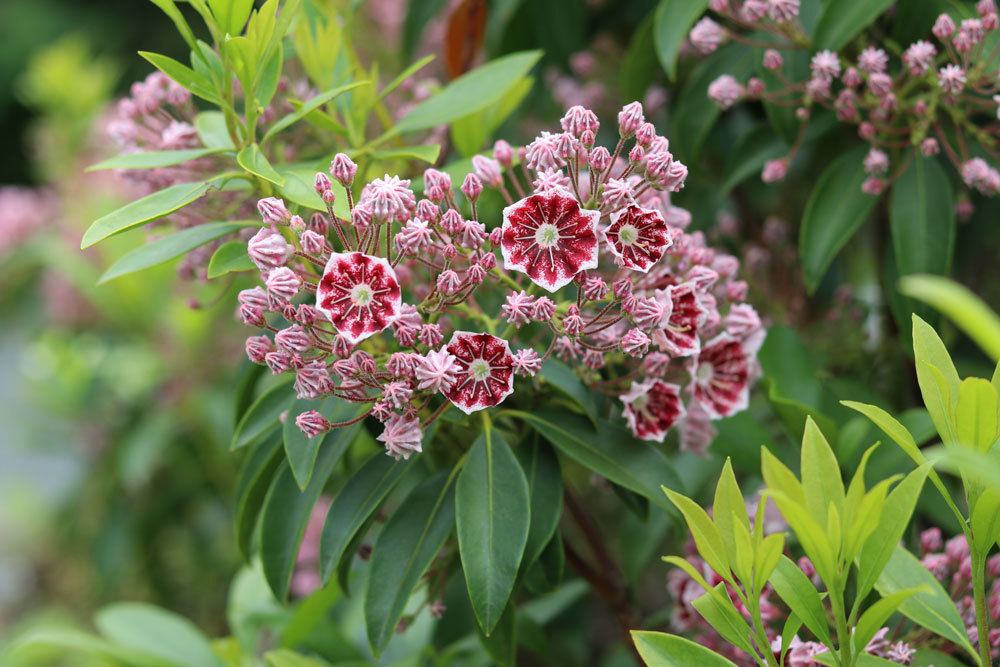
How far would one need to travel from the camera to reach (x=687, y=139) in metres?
1.04

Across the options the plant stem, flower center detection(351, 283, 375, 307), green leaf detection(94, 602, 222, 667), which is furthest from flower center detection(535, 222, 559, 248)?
green leaf detection(94, 602, 222, 667)

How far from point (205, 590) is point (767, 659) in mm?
1409

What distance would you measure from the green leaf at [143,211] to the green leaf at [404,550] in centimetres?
28

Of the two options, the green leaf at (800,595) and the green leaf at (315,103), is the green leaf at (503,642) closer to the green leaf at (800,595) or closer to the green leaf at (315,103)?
the green leaf at (800,595)

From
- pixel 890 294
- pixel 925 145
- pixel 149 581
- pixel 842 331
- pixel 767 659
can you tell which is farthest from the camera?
pixel 149 581

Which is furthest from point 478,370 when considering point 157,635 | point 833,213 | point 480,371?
point 157,635

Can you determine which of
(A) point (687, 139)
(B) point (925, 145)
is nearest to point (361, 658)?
(A) point (687, 139)

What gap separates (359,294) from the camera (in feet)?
2.19

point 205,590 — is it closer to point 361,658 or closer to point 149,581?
point 149,581

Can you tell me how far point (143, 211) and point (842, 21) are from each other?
1.94 feet

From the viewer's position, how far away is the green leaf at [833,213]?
94 centimetres

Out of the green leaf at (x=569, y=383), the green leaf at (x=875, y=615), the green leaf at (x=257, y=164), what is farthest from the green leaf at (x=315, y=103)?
the green leaf at (x=875, y=615)

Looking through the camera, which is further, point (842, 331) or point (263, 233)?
point (842, 331)

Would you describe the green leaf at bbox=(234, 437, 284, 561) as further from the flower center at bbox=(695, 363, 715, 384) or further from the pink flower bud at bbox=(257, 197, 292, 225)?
the flower center at bbox=(695, 363, 715, 384)
